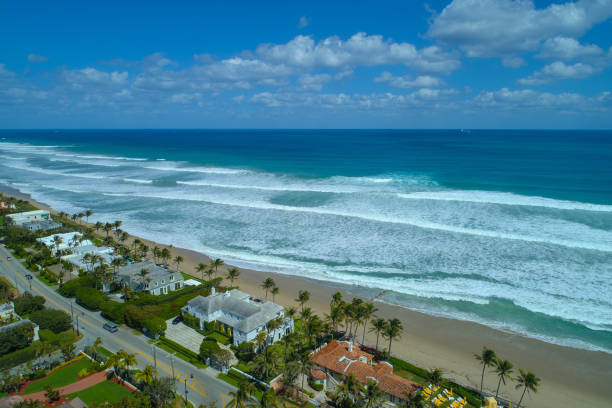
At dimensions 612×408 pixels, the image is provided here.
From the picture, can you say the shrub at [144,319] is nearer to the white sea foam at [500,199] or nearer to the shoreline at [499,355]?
the shoreline at [499,355]

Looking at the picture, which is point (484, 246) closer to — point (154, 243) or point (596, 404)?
point (596, 404)

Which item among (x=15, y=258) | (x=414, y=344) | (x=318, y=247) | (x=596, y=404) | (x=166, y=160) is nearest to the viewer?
(x=596, y=404)

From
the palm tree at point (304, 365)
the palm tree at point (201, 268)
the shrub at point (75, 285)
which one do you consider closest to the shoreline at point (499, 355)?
the palm tree at point (304, 365)

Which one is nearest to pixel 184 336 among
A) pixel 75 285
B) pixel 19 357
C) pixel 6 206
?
pixel 19 357

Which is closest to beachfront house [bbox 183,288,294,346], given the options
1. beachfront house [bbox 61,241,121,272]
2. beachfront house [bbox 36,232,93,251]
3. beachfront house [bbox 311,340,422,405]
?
beachfront house [bbox 311,340,422,405]

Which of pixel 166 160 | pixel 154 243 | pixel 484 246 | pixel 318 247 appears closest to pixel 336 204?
pixel 318 247

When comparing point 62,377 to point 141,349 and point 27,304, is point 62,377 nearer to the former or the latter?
point 141,349
